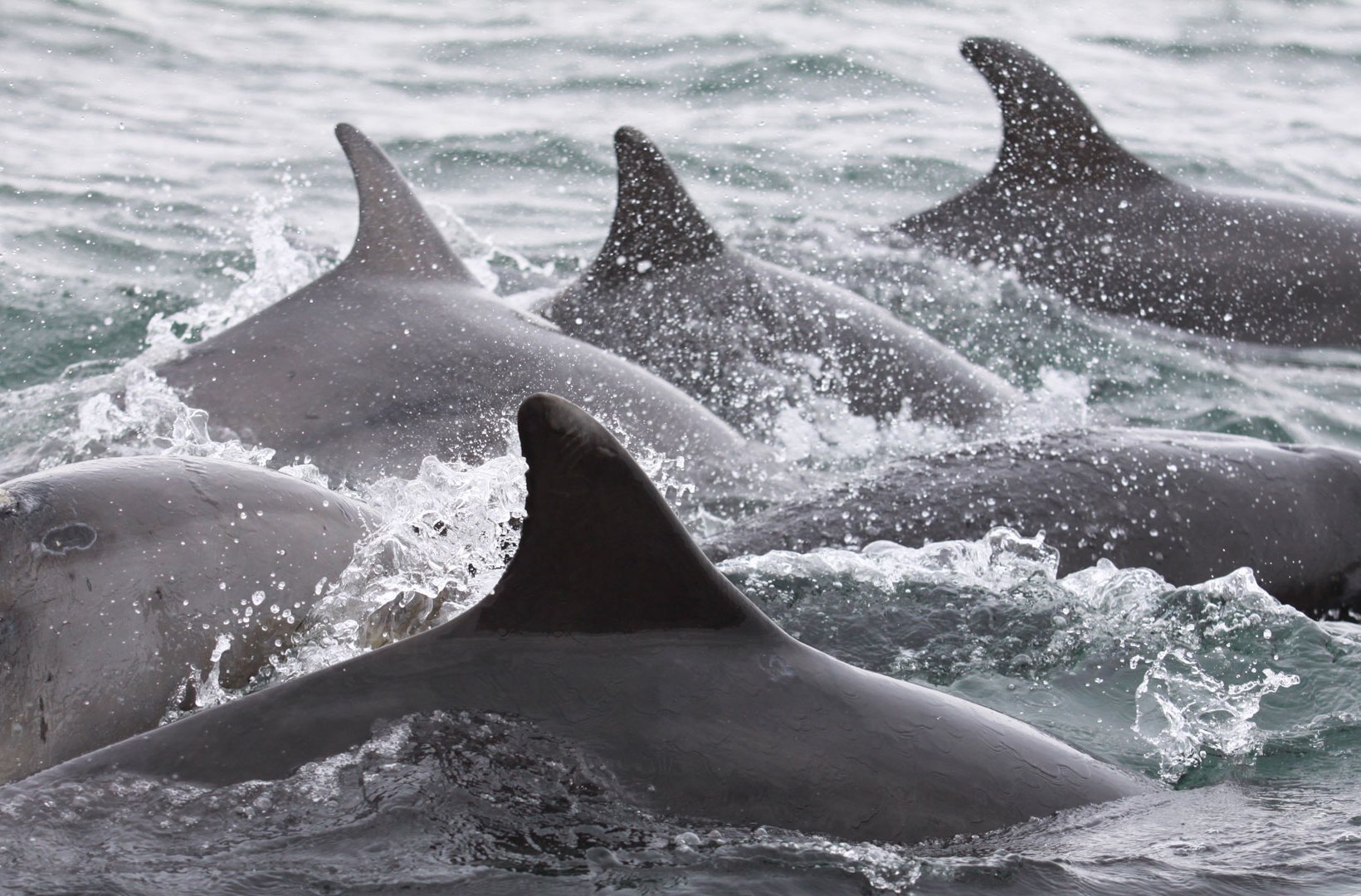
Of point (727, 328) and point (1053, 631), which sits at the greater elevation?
point (727, 328)

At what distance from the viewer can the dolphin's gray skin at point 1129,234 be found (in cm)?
847

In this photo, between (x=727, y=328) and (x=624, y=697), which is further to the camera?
(x=727, y=328)

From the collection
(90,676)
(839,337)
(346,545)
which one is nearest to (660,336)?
(839,337)

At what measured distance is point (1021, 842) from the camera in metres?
2.97

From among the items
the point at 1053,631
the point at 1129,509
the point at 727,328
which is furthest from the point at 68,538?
the point at 727,328

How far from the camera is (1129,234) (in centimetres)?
861

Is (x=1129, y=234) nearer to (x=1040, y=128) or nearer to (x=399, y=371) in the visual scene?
(x=1040, y=128)

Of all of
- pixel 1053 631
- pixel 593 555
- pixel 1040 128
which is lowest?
pixel 1053 631

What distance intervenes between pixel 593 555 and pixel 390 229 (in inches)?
135

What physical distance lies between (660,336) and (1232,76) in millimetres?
10383

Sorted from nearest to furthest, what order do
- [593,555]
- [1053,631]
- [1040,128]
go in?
[593,555], [1053,631], [1040,128]

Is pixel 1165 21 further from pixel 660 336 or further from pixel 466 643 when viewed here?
pixel 466 643

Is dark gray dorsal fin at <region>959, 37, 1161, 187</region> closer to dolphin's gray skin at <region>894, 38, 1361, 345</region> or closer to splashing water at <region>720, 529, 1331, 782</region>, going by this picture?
dolphin's gray skin at <region>894, 38, 1361, 345</region>

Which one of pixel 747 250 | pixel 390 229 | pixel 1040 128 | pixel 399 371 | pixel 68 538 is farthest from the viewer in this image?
pixel 1040 128
